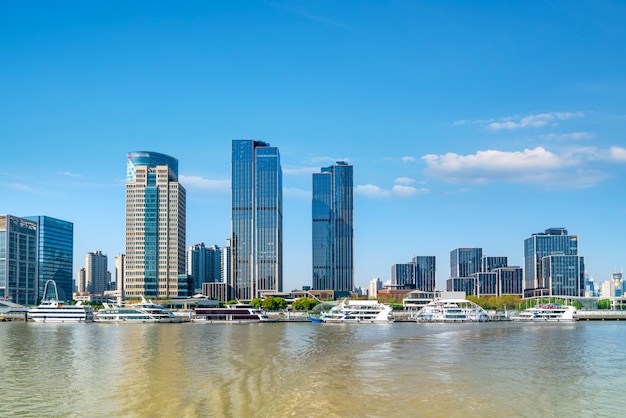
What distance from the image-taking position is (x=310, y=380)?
2285 inches

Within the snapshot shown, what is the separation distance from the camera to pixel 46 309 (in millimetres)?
183375

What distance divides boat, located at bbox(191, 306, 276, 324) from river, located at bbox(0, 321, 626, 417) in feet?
276

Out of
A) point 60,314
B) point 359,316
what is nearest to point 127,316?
point 60,314

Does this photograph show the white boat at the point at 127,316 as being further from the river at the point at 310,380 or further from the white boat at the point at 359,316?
the river at the point at 310,380

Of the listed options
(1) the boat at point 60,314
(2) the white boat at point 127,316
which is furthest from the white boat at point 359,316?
(1) the boat at point 60,314

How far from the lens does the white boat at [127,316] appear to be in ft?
587

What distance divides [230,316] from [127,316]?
29.4m

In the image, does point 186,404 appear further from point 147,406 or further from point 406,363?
point 406,363

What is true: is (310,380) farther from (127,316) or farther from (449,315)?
(127,316)

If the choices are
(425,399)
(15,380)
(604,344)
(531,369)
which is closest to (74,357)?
(15,380)

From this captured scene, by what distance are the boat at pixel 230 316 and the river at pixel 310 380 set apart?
276ft

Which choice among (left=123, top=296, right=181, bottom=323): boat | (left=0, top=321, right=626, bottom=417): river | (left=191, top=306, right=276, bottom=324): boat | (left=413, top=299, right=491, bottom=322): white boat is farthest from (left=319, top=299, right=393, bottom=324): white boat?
(left=0, top=321, right=626, bottom=417): river

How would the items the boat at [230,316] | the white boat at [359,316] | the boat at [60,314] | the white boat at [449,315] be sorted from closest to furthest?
the white boat at [359,316] → the boat at [230,316] → the boat at [60,314] → the white boat at [449,315]

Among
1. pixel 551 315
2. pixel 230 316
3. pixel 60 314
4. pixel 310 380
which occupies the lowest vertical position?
pixel 551 315
